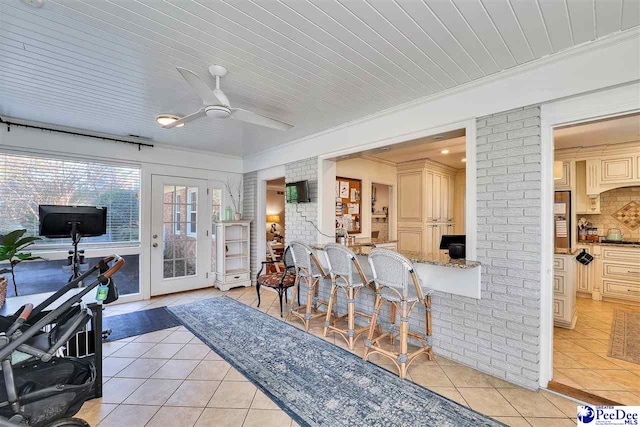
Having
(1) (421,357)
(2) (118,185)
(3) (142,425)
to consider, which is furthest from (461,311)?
(2) (118,185)

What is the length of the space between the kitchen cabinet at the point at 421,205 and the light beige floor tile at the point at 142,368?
13.6 feet

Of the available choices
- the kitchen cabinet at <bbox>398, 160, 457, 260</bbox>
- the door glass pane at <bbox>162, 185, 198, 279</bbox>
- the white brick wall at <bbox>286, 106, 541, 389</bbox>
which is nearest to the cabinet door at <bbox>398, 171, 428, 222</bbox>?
the kitchen cabinet at <bbox>398, 160, 457, 260</bbox>

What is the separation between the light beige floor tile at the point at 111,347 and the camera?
2820 millimetres

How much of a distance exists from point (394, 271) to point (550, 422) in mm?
1335

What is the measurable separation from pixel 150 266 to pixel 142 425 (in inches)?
129

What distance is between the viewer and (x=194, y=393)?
218 centimetres

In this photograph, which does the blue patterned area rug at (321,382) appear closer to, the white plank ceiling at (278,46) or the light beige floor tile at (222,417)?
the light beige floor tile at (222,417)

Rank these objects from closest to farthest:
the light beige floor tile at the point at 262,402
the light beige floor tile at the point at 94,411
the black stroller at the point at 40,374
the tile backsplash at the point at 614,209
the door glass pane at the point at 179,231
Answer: the black stroller at the point at 40,374 < the light beige floor tile at the point at 94,411 < the light beige floor tile at the point at 262,402 < the tile backsplash at the point at 614,209 < the door glass pane at the point at 179,231

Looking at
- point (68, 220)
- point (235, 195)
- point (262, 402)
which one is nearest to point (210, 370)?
point (262, 402)

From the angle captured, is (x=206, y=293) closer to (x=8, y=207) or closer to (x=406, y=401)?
(x=8, y=207)

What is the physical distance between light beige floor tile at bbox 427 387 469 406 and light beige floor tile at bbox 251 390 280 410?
47.6 inches

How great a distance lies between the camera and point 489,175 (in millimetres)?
2430

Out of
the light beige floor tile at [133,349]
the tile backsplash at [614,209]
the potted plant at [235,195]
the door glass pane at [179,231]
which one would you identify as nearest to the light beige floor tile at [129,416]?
the light beige floor tile at [133,349]

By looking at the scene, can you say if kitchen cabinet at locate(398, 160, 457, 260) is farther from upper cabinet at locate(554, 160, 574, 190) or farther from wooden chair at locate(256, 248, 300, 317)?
wooden chair at locate(256, 248, 300, 317)
